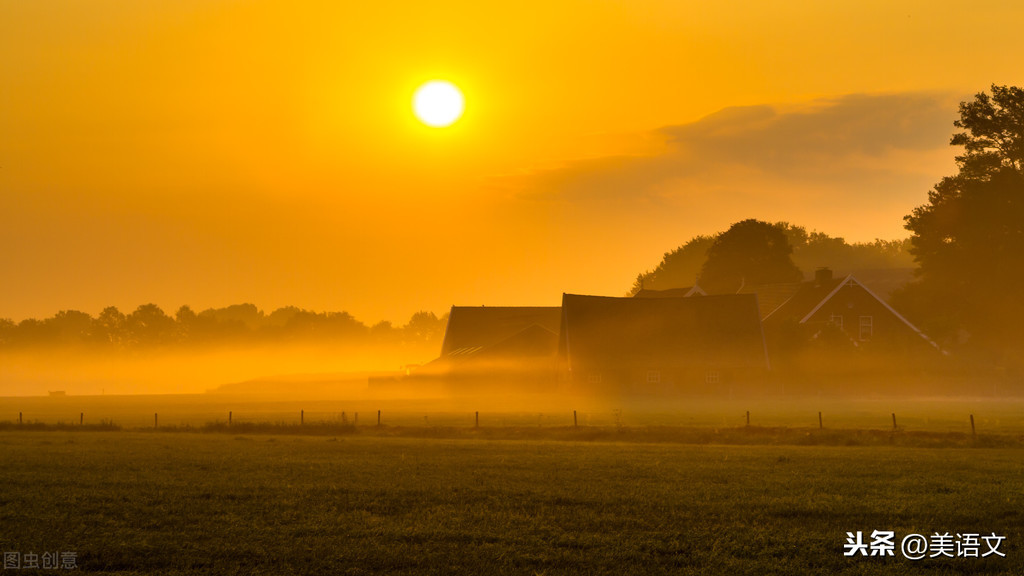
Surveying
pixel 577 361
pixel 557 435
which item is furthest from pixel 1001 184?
pixel 557 435

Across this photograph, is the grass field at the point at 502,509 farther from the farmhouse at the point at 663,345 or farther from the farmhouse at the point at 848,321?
the farmhouse at the point at 848,321

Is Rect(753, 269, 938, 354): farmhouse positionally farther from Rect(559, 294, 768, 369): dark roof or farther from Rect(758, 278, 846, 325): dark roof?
Rect(559, 294, 768, 369): dark roof

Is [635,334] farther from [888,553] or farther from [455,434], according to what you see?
[888,553]

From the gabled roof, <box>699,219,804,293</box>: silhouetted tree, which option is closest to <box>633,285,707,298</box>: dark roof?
<box>699,219,804,293</box>: silhouetted tree

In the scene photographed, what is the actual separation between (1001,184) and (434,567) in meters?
84.7

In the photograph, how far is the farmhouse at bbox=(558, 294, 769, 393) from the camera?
87.6 metres

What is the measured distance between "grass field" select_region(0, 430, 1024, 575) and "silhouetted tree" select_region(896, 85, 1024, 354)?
57689 mm

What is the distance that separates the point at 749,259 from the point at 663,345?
116ft

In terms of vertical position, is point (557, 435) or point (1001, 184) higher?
point (1001, 184)

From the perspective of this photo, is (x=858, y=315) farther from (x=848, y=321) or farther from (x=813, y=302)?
(x=813, y=302)

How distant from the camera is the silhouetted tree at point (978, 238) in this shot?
89.7 meters

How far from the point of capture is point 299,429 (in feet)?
164

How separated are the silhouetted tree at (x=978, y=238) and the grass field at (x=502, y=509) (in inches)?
2271

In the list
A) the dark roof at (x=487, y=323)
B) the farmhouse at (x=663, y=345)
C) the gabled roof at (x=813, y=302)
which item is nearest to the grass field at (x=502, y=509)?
the farmhouse at (x=663, y=345)
